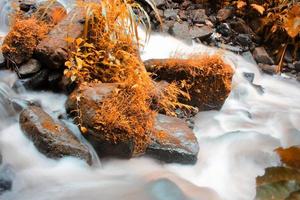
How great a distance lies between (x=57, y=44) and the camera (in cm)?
394

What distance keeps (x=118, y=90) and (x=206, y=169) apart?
106 cm

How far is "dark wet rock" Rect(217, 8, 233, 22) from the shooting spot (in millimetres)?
6845

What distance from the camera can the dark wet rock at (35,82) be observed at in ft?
12.7

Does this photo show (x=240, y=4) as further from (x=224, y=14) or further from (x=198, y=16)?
(x=198, y=16)

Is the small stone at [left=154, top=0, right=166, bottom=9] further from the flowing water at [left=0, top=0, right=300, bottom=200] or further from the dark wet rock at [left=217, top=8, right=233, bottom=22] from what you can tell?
the flowing water at [left=0, top=0, right=300, bottom=200]

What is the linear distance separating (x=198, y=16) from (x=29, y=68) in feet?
11.7

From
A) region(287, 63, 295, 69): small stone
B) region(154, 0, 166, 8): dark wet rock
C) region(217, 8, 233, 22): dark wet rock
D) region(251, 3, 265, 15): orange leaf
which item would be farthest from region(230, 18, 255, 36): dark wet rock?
region(154, 0, 166, 8): dark wet rock

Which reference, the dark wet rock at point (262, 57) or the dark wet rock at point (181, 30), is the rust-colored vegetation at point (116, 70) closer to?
the dark wet rock at point (181, 30)

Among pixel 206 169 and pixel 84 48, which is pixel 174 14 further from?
pixel 206 169

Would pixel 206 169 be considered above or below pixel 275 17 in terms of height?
below

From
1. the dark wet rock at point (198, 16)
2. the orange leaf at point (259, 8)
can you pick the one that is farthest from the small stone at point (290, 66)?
the dark wet rock at point (198, 16)

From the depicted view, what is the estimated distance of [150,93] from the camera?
3.89 metres

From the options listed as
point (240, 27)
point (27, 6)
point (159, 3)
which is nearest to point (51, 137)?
point (27, 6)

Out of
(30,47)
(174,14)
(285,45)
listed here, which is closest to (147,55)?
(174,14)
